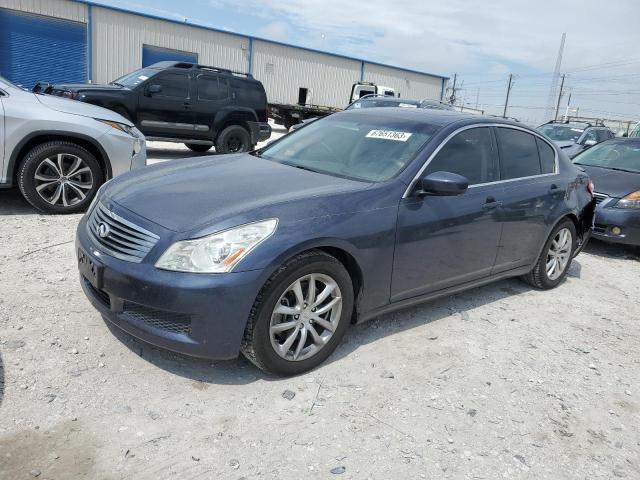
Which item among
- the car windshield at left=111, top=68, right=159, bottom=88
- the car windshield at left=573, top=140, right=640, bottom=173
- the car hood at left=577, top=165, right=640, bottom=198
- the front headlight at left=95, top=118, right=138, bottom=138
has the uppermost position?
the car windshield at left=111, top=68, right=159, bottom=88

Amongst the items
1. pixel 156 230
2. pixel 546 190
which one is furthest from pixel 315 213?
pixel 546 190

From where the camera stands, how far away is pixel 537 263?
16.6 feet

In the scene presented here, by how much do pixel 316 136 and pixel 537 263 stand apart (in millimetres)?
2449

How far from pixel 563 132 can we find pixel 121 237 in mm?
14203

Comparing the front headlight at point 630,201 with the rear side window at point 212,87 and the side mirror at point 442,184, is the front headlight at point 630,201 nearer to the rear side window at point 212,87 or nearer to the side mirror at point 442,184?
the side mirror at point 442,184

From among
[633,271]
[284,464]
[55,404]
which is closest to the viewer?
[284,464]

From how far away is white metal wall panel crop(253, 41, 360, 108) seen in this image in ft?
93.2

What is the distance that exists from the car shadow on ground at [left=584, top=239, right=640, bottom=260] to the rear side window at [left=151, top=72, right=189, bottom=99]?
811 cm

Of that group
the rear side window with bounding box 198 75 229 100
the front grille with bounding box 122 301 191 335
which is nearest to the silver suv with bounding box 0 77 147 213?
the front grille with bounding box 122 301 191 335

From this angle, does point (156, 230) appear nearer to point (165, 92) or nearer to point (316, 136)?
point (316, 136)

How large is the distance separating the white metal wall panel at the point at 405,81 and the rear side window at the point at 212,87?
22.5 metres

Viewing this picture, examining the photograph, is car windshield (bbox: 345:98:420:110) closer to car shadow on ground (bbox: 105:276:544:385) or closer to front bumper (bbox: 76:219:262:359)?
car shadow on ground (bbox: 105:276:544:385)

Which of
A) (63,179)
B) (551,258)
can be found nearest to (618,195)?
(551,258)

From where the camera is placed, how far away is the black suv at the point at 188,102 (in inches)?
404
